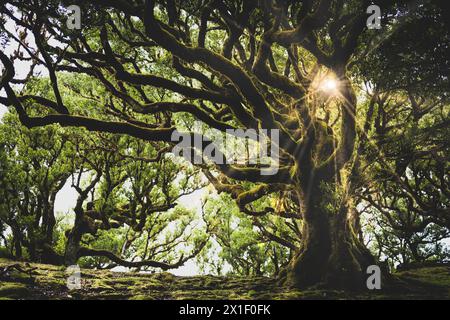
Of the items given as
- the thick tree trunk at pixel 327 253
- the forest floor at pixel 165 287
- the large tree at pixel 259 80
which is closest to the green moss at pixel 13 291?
the forest floor at pixel 165 287

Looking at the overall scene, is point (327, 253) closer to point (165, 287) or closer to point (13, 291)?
point (165, 287)

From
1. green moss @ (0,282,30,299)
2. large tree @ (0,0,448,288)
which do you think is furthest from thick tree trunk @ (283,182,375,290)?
green moss @ (0,282,30,299)

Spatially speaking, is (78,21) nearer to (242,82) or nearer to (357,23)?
(242,82)

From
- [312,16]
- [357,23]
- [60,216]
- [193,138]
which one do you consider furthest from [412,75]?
[60,216]

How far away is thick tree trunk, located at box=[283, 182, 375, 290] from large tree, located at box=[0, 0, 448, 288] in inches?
1.2

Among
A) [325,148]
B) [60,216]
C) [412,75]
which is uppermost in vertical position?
[412,75]

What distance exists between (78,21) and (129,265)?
1262 cm

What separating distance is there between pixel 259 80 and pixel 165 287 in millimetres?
7312

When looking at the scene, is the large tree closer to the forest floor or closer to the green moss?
the forest floor

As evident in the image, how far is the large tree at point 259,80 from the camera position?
9.25 metres

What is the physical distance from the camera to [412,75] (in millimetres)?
9492

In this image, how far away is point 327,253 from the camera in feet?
37.8

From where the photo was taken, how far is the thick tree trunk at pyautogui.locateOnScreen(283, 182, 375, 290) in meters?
11.1

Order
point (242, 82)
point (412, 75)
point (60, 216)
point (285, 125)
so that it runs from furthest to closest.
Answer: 1. point (60, 216)
2. point (285, 125)
3. point (242, 82)
4. point (412, 75)
